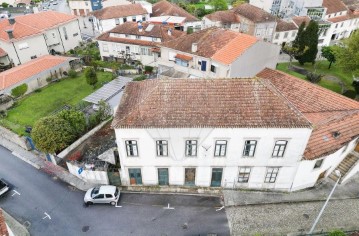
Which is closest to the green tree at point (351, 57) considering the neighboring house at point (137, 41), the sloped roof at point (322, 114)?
the sloped roof at point (322, 114)

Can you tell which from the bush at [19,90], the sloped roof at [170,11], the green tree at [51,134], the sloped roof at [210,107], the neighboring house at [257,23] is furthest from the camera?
the sloped roof at [170,11]

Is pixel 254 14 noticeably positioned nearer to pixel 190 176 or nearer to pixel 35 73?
Answer: pixel 35 73

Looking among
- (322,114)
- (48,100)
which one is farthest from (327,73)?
(48,100)

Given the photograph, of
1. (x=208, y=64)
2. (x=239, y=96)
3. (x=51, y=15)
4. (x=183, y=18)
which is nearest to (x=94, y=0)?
(x=51, y=15)

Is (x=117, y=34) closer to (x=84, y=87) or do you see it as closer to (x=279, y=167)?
(x=84, y=87)

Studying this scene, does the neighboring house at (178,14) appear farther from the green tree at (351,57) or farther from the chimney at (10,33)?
the chimney at (10,33)

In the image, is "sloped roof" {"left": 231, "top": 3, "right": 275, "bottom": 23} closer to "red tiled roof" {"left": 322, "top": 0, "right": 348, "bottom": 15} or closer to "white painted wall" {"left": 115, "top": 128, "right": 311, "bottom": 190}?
"red tiled roof" {"left": 322, "top": 0, "right": 348, "bottom": 15}
